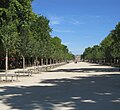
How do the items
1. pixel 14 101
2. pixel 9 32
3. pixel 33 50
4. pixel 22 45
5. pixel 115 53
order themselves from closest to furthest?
pixel 14 101, pixel 9 32, pixel 22 45, pixel 33 50, pixel 115 53

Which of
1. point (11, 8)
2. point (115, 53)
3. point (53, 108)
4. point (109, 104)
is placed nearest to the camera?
point (53, 108)

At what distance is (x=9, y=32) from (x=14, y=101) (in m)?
17.0

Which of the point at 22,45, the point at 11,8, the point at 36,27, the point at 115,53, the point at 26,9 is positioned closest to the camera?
the point at 11,8

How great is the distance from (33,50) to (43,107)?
44.7m

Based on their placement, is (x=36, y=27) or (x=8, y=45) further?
(x=36, y=27)

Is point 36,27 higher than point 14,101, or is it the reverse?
point 36,27

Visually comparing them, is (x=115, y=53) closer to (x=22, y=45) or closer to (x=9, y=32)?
(x=22, y=45)

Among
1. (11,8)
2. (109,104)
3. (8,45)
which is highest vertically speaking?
(11,8)

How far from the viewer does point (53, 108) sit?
13.4 m

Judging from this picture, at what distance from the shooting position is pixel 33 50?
5809 cm

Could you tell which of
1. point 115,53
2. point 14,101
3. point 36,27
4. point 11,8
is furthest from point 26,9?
point 115,53

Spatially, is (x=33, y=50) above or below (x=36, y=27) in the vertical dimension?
below

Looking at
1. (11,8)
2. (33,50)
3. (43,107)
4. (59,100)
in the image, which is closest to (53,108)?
(43,107)

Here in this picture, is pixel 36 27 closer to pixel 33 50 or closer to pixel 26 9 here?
pixel 33 50
